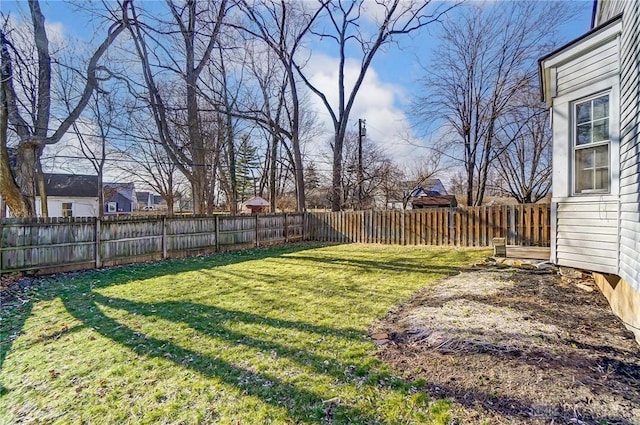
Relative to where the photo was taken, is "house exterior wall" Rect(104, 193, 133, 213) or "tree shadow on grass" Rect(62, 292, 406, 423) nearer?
"tree shadow on grass" Rect(62, 292, 406, 423)

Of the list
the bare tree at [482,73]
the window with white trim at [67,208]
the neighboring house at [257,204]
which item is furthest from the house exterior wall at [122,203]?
the bare tree at [482,73]

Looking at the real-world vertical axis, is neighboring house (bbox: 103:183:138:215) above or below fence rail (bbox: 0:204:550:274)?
above

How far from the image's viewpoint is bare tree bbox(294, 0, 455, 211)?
15719mm

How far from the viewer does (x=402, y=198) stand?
21.4m

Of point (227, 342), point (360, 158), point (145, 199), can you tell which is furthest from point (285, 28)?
point (145, 199)

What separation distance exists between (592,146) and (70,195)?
107 feet

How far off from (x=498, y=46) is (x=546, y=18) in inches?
81.4

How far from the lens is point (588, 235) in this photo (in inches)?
177

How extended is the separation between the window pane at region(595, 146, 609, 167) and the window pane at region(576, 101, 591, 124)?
485mm

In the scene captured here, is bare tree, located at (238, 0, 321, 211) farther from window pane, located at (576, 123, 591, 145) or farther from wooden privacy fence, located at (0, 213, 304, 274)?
window pane, located at (576, 123, 591, 145)

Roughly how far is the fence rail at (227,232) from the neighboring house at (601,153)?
5.89 m

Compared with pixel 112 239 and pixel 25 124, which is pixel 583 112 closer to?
pixel 112 239

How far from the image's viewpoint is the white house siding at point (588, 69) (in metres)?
4.18

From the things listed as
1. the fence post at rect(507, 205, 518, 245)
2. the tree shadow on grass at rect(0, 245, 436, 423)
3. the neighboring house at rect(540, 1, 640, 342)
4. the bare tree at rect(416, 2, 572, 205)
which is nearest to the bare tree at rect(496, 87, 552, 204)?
the bare tree at rect(416, 2, 572, 205)
